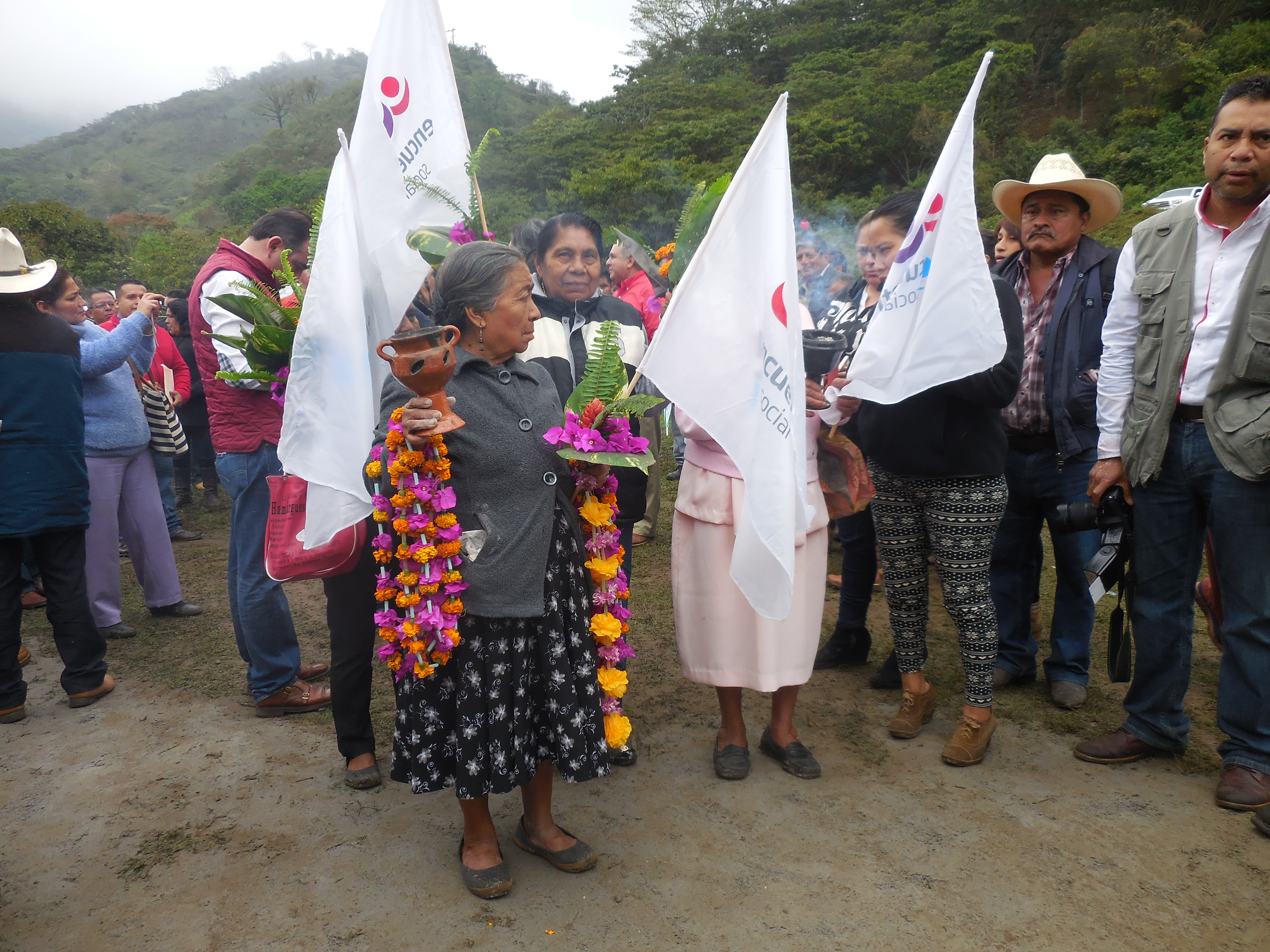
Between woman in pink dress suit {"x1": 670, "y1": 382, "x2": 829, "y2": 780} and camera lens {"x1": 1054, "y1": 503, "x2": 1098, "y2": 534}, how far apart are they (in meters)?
1.01

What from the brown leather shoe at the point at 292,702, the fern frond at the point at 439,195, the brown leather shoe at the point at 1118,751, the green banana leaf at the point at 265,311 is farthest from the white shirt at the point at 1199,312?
the brown leather shoe at the point at 292,702

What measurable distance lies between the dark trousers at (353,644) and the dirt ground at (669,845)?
232mm

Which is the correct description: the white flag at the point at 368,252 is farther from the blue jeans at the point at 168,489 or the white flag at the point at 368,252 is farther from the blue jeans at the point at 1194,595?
A: the blue jeans at the point at 168,489

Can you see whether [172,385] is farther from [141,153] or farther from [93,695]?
[141,153]

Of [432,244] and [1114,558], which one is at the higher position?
[432,244]

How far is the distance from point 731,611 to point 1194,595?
1.81 metres

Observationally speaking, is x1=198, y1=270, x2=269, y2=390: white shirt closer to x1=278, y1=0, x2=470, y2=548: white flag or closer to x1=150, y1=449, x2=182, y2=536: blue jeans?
x1=278, y1=0, x2=470, y2=548: white flag

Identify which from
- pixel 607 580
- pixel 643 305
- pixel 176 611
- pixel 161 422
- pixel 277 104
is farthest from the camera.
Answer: pixel 277 104

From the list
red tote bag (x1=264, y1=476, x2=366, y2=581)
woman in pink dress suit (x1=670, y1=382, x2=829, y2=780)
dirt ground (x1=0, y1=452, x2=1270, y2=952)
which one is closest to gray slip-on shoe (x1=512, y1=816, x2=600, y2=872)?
dirt ground (x1=0, y1=452, x2=1270, y2=952)

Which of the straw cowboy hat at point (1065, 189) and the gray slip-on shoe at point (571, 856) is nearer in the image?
the gray slip-on shoe at point (571, 856)

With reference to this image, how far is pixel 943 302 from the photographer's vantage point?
9.48ft

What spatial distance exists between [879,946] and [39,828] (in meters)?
2.95

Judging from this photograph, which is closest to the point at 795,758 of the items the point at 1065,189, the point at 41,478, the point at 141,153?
the point at 1065,189

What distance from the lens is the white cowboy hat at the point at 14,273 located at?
3670 mm
